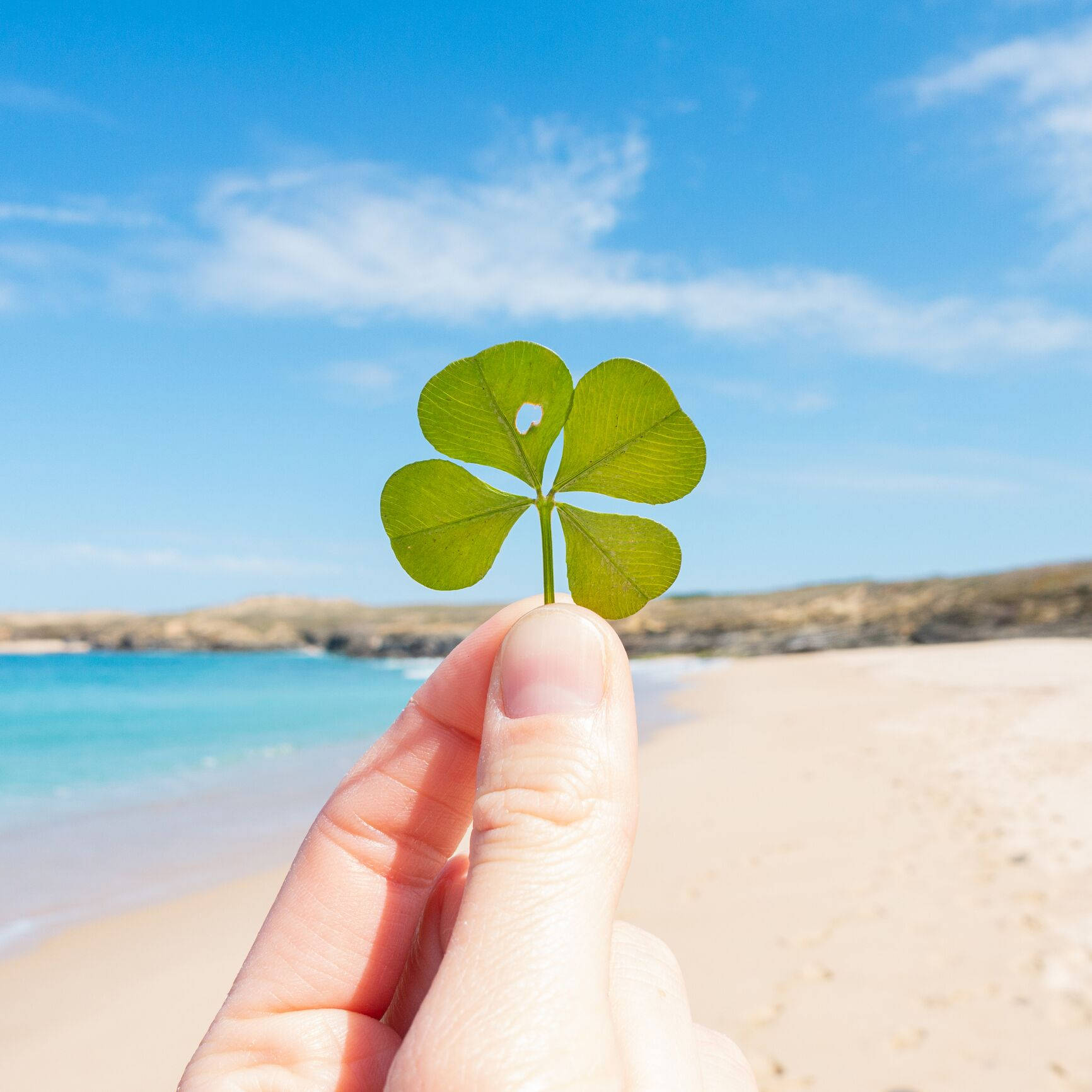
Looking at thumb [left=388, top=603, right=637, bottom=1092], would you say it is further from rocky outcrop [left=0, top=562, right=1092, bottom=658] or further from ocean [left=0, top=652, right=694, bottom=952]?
rocky outcrop [left=0, top=562, right=1092, bottom=658]

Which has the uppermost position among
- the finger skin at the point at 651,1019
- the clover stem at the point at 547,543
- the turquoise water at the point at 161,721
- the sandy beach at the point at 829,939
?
the clover stem at the point at 547,543

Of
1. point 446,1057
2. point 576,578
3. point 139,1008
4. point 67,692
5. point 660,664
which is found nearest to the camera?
point 446,1057

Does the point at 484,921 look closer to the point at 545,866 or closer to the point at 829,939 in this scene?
the point at 545,866

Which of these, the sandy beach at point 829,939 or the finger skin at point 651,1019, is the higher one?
the finger skin at point 651,1019

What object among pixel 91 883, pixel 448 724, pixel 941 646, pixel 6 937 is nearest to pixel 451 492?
pixel 448 724

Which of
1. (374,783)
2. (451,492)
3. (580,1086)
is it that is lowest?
(580,1086)

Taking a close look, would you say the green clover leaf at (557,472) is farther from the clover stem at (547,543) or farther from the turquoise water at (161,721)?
the turquoise water at (161,721)

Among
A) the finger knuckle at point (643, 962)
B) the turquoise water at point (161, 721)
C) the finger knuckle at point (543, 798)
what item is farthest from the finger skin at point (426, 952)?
the turquoise water at point (161, 721)

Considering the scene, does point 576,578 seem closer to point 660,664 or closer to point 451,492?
point 451,492
